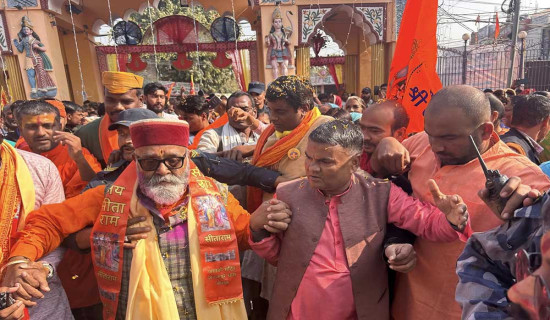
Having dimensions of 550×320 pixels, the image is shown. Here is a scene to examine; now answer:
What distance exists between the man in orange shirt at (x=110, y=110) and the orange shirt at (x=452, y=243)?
2611 millimetres

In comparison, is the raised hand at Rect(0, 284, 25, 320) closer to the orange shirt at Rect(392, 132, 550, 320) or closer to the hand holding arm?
the hand holding arm

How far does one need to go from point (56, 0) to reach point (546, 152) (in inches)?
636

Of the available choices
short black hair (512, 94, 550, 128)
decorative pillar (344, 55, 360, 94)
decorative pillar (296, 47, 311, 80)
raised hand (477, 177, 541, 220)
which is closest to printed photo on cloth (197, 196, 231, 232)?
raised hand (477, 177, 541, 220)

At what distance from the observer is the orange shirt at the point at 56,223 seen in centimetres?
176

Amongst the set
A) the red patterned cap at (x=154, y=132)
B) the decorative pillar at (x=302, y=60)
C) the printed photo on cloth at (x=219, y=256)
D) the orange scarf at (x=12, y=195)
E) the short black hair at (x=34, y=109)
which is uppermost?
the decorative pillar at (x=302, y=60)

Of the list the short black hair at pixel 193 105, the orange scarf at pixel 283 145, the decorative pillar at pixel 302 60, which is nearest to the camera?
the orange scarf at pixel 283 145

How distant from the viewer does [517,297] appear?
82 cm

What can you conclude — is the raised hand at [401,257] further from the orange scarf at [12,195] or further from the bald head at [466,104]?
the orange scarf at [12,195]

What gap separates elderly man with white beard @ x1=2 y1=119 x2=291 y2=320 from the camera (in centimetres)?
180

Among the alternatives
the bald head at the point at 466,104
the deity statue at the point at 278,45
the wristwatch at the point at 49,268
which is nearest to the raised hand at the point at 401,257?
the bald head at the point at 466,104

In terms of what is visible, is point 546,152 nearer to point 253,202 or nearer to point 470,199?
point 470,199

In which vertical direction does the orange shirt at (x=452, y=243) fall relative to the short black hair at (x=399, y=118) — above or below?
below

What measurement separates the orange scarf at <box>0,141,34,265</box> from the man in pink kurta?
4.35 ft

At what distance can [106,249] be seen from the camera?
1869 millimetres
